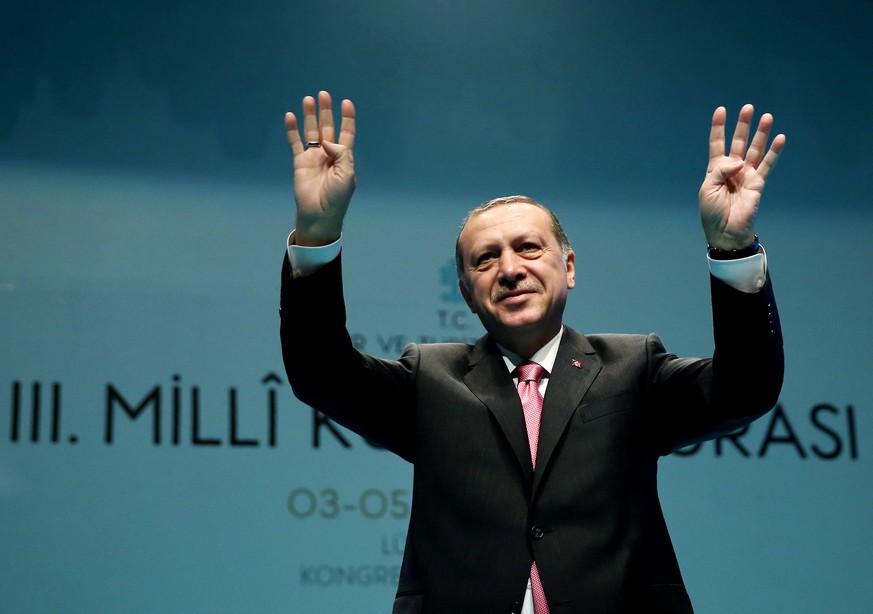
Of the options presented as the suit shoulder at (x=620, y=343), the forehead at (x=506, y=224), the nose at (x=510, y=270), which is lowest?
the suit shoulder at (x=620, y=343)

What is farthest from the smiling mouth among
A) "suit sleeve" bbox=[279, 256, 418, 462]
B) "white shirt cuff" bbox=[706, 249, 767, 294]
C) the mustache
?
"white shirt cuff" bbox=[706, 249, 767, 294]

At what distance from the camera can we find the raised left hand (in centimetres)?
184

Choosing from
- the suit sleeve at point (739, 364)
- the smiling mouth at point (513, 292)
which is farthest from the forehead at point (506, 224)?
the suit sleeve at point (739, 364)

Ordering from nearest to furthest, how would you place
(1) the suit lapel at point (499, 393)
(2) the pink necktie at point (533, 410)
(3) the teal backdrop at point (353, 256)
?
(2) the pink necktie at point (533, 410), (1) the suit lapel at point (499, 393), (3) the teal backdrop at point (353, 256)

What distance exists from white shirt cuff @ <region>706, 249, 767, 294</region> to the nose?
39cm

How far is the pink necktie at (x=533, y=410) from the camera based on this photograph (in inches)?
71.1

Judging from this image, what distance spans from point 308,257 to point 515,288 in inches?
16.7

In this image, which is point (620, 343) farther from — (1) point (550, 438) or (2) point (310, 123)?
(2) point (310, 123)

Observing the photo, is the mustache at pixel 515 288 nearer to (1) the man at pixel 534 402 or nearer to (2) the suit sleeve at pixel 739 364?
(1) the man at pixel 534 402

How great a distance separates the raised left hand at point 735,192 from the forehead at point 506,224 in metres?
0.38

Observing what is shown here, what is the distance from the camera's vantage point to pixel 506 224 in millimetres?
2141

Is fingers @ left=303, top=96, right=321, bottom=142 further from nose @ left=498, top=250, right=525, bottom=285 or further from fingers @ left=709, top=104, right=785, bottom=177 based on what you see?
fingers @ left=709, top=104, right=785, bottom=177

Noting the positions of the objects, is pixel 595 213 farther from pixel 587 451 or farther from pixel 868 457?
pixel 587 451

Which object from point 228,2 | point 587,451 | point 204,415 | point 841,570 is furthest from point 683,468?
point 228,2
